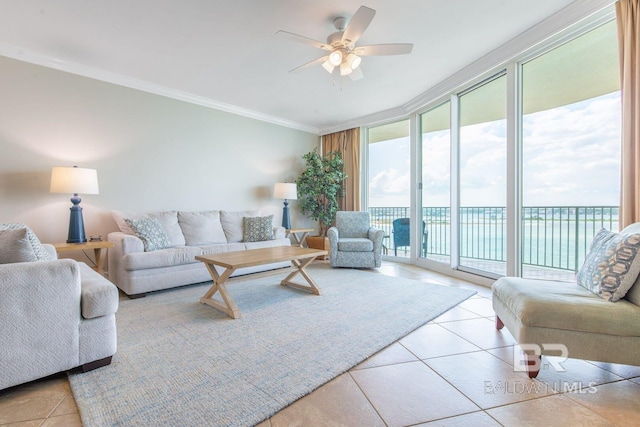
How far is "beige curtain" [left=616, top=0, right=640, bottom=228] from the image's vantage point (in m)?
2.02

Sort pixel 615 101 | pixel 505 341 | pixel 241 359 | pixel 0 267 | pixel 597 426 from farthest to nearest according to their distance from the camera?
pixel 615 101
pixel 505 341
pixel 241 359
pixel 0 267
pixel 597 426

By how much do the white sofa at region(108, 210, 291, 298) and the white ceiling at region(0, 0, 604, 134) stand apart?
69.3 inches

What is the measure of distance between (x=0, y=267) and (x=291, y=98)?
376 cm

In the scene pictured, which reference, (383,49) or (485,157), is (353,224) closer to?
(485,157)

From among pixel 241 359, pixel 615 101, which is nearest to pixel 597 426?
pixel 241 359

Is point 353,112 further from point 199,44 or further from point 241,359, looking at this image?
point 241,359

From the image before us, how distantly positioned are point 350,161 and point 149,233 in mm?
3716

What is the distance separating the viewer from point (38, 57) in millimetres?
3059

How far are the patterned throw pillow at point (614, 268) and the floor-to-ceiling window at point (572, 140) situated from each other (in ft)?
4.38

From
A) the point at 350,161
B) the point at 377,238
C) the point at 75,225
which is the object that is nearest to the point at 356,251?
the point at 377,238

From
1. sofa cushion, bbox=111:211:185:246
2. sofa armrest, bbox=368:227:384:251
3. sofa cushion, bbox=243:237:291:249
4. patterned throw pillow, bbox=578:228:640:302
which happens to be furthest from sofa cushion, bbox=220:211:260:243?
patterned throw pillow, bbox=578:228:640:302

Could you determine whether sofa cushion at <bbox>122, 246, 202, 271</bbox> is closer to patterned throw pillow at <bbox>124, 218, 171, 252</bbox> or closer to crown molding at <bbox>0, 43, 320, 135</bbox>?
patterned throw pillow at <bbox>124, 218, 171, 252</bbox>

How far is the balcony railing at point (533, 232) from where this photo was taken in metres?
3.52

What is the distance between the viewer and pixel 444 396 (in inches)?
57.0
